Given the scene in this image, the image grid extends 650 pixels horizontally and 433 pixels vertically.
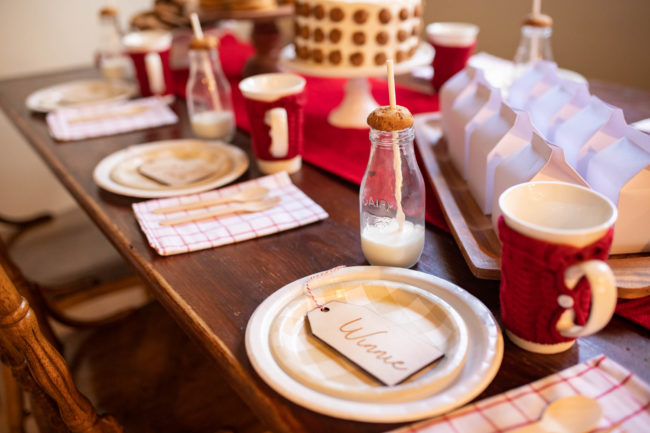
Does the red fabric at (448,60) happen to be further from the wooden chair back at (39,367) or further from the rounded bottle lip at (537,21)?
the wooden chair back at (39,367)

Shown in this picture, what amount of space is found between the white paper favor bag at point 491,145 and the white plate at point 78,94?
1059 millimetres

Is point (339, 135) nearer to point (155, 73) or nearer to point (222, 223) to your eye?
point (222, 223)

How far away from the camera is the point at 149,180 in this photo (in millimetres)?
1003

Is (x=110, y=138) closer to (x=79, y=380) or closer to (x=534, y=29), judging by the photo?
(x=79, y=380)

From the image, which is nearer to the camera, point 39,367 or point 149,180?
point 39,367

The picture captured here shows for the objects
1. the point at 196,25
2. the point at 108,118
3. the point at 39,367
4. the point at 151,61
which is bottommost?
the point at 39,367

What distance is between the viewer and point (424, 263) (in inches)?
27.8

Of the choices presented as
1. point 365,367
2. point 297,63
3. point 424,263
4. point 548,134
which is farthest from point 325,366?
point 297,63

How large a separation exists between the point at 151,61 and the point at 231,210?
0.81 meters

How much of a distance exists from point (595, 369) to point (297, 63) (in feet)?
3.06

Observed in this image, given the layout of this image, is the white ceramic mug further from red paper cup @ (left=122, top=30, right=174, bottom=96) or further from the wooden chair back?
red paper cup @ (left=122, top=30, right=174, bottom=96)

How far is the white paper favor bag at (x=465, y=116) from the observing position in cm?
84

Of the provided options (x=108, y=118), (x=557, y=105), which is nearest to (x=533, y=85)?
(x=557, y=105)

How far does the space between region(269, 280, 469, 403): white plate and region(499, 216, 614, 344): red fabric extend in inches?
2.2
